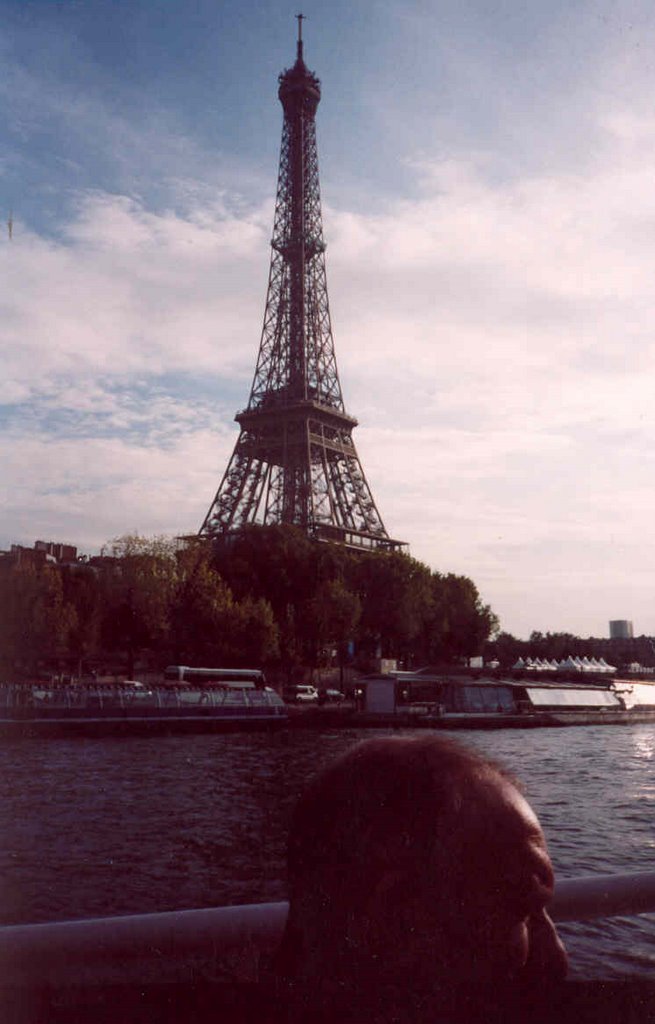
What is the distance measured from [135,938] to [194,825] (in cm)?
1635

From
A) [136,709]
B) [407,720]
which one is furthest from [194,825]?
[407,720]

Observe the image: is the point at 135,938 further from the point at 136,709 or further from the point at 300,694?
the point at 300,694

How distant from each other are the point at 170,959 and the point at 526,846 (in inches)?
33.2

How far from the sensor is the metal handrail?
1563 millimetres

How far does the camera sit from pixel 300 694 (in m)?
53.7

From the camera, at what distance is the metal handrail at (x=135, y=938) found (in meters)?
1.56

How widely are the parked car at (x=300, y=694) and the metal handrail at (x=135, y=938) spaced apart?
52119mm

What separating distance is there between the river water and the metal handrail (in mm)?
2636

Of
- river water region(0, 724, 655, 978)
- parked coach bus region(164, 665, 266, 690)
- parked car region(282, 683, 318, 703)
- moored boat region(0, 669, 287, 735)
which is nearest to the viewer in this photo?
river water region(0, 724, 655, 978)

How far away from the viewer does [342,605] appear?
54.5 m

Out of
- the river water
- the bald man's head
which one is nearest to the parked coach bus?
the river water

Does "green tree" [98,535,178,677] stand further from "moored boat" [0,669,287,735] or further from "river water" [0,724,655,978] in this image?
"river water" [0,724,655,978]

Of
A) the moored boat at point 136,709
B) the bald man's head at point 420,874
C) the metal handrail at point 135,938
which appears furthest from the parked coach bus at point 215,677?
the bald man's head at point 420,874

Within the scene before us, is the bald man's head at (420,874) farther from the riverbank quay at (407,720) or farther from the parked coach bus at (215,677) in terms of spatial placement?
the parked coach bus at (215,677)
